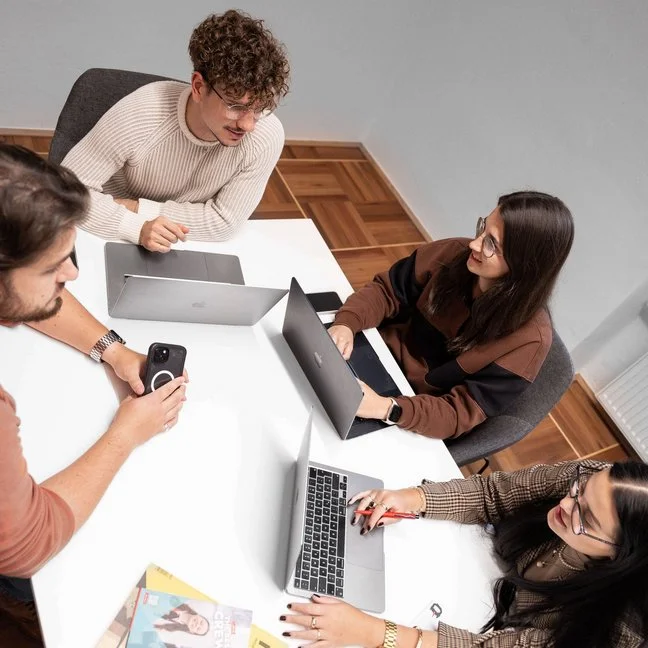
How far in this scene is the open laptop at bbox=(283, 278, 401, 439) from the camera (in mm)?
1282

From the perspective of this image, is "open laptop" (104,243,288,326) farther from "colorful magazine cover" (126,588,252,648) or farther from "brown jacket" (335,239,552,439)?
"colorful magazine cover" (126,588,252,648)

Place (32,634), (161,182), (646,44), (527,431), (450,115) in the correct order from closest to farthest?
(32,634) < (527,431) < (161,182) < (646,44) < (450,115)

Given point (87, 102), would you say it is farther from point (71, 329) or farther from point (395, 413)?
point (395, 413)

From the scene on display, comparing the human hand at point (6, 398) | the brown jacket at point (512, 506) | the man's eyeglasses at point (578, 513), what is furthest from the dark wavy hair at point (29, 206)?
the man's eyeglasses at point (578, 513)

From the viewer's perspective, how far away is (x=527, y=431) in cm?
160

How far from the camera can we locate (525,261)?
4.82 feet

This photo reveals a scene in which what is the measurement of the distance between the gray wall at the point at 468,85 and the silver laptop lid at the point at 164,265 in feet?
5.02

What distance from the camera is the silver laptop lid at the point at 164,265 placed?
1.45 meters

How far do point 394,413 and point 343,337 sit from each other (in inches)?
9.9

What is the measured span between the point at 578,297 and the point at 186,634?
2.33m

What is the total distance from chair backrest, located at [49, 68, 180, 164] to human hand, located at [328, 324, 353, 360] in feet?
2.85

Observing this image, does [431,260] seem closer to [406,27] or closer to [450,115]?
[450,115]

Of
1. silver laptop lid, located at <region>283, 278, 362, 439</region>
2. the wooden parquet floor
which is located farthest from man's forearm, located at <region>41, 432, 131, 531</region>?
the wooden parquet floor

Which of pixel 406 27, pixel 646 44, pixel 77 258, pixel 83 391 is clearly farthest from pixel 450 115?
pixel 83 391
